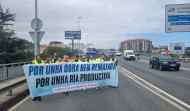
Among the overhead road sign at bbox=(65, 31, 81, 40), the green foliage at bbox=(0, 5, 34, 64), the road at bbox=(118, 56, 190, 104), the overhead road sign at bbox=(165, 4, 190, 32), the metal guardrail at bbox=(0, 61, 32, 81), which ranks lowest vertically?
A: the road at bbox=(118, 56, 190, 104)

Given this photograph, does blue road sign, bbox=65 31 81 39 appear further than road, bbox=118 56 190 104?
Yes

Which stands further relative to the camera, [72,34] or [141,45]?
[141,45]

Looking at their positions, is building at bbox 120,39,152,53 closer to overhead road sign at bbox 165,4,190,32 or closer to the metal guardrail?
overhead road sign at bbox 165,4,190,32

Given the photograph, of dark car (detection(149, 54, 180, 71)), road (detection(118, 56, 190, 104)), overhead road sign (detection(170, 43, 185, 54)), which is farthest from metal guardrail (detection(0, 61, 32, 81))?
overhead road sign (detection(170, 43, 185, 54))

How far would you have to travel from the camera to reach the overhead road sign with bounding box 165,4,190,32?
17375 mm

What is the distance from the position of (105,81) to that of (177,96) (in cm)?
332

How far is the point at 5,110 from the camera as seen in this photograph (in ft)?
18.1

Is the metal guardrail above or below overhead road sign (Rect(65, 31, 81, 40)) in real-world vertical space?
below

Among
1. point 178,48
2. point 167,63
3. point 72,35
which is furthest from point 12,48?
point 72,35

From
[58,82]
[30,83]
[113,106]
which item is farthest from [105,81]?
[30,83]

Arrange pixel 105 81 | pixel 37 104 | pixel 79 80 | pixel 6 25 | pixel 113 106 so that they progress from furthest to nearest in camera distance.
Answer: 1. pixel 6 25
2. pixel 105 81
3. pixel 79 80
4. pixel 37 104
5. pixel 113 106

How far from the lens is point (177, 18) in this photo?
17.7 meters

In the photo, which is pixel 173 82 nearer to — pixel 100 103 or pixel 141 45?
pixel 100 103

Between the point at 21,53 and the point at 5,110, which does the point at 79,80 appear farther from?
the point at 21,53
